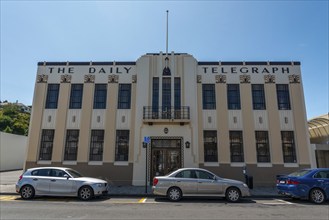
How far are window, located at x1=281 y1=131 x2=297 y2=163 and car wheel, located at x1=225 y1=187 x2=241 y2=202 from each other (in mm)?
7390

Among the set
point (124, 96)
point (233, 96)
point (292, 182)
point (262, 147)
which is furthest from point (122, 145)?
point (292, 182)

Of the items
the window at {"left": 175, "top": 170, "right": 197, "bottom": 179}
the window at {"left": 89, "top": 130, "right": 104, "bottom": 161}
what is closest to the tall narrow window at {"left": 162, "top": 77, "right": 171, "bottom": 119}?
the window at {"left": 89, "top": 130, "right": 104, "bottom": 161}

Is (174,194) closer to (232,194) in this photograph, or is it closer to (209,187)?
(209,187)

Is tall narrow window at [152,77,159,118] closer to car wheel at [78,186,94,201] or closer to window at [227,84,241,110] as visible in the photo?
window at [227,84,241,110]

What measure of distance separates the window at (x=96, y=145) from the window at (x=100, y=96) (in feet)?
6.39

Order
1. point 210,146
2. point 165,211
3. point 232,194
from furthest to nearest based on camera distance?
point 210,146 < point 232,194 < point 165,211

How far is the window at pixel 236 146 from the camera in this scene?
15.6m

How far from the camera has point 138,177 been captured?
15.2m

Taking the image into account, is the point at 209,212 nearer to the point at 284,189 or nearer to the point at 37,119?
the point at 284,189

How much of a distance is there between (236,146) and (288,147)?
366 centimetres

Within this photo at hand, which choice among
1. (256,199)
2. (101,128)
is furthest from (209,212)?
(101,128)

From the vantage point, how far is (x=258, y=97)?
54.3 feet

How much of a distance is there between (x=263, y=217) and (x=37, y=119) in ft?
51.8

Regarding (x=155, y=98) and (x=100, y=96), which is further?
(x=100, y=96)
